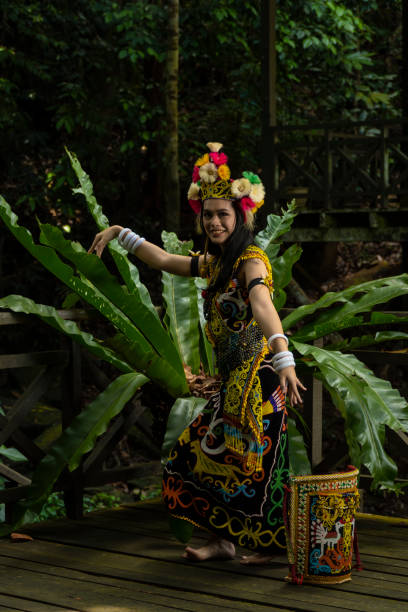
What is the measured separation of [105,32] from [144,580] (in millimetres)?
9286

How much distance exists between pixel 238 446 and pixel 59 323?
103cm

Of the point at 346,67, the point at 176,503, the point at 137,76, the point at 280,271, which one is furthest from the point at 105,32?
the point at 176,503

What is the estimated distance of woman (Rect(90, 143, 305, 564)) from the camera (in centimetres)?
373

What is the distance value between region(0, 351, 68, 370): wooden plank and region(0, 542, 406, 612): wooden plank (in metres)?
0.79

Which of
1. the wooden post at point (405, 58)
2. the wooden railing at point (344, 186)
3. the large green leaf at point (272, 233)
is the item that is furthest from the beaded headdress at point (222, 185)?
the wooden post at point (405, 58)

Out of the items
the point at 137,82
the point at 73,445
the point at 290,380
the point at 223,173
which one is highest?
the point at 137,82

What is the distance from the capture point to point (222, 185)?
12.4ft

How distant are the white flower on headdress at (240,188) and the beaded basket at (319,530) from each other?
1115mm

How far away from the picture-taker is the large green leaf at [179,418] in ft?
13.1

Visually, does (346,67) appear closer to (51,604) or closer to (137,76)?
(137,76)

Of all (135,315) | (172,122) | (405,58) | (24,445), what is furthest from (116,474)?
(405,58)

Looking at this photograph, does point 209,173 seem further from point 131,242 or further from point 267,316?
point 267,316

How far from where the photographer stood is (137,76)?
40.8ft

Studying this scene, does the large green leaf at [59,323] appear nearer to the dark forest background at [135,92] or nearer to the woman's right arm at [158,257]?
the woman's right arm at [158,257]
